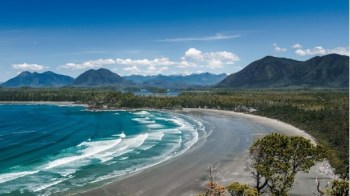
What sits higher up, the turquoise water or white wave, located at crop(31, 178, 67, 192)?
the turquoise water

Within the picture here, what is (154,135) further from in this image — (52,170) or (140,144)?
(52,170)

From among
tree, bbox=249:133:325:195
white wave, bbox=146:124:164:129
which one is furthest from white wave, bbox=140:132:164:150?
tree, bbox=249:133:325:195

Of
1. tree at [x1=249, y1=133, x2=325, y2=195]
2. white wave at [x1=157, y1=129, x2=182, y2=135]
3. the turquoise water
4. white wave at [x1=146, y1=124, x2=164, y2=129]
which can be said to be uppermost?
tree at [x1=249, y1=133, x2=325, y2=195]

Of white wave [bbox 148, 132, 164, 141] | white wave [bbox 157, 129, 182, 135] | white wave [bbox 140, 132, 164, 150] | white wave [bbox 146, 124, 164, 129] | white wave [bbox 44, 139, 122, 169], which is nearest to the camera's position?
white wave [bbox 44, 139, 122, 169]

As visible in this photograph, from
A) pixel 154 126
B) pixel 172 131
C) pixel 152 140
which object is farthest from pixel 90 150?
pixel 154 126

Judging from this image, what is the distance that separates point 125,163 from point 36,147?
2840 cm

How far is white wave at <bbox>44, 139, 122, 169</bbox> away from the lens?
256ft

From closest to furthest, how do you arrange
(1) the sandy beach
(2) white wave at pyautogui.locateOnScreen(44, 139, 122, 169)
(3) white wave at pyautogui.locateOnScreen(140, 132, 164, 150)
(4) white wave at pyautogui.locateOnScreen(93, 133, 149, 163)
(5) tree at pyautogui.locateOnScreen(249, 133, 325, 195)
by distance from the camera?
(5) tree at pyautogui.locateOnScreen(249, 133, 325, 195)
(1) the sandy beach
(2) white wave at pyautogui.locateOnScreen(44, 139, 122, 169)
(4) white wave at pyautogui.locateOnScreen(93, 133, 149, 163)
(3) white wave at pyautogui.locateOnScreen(140, 132, 164, 150)

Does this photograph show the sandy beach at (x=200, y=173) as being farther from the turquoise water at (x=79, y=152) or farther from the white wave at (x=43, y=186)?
the white wave at (x=43, y=186)

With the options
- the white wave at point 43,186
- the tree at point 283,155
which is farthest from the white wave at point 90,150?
the tree at point 283,155

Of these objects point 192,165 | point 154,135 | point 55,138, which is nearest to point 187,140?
point 154,135

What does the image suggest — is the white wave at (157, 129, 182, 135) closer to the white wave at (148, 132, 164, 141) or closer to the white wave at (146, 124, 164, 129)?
the white wave at (148, 132, 164, 141)

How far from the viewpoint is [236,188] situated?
145 feet

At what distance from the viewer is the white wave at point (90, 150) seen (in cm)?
7800
